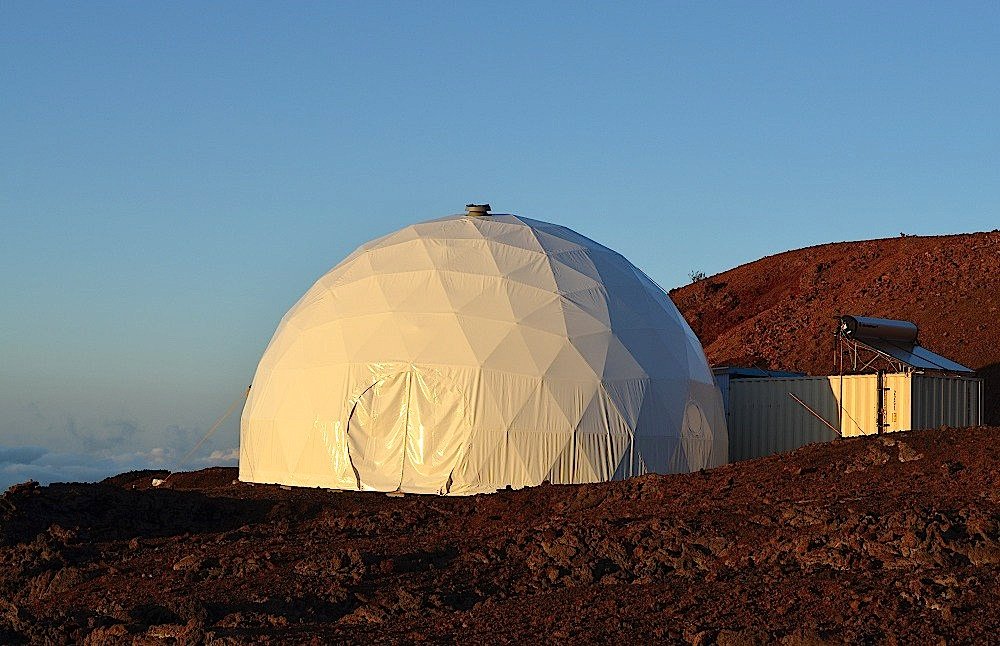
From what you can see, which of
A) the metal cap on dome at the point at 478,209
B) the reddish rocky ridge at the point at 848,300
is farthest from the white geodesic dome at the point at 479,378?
the reddish rocky ridge at the point at 848,300

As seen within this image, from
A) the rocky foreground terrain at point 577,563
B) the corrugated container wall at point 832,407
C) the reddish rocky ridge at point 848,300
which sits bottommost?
the rocky foreground terrain at point 577,563

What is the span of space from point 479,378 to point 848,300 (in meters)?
33.3

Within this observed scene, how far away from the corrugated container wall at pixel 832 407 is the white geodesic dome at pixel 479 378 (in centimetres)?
219

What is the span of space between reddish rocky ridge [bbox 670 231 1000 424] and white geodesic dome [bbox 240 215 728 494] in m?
20.6

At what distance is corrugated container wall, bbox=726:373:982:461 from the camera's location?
27.0 meters

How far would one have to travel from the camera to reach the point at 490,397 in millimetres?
24000

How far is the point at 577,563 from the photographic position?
1309 cm

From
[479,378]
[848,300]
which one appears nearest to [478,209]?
[479,378]

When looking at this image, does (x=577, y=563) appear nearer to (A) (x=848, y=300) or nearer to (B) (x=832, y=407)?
(B) (x=832, y=407)

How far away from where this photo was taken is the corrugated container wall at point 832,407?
27.0m

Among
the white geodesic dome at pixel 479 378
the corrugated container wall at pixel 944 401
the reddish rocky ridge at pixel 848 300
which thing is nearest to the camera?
the white geodesic dome at pixel 479 378

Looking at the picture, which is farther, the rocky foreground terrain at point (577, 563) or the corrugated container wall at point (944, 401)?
the corrugated container wall at point (944, 401)

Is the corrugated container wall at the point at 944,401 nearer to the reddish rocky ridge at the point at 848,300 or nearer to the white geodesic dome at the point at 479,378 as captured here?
the white geodesic dome at the point at 479,378

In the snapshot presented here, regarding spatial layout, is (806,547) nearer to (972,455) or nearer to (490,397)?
(972,455)
